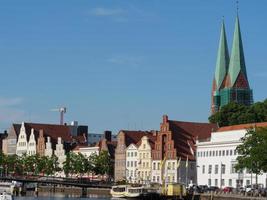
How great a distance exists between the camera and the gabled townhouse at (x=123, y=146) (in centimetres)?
17650

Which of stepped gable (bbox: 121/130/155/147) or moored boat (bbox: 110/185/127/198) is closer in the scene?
moored boat (bbox: 110/185/127/198)

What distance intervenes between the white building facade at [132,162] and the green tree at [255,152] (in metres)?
61.8

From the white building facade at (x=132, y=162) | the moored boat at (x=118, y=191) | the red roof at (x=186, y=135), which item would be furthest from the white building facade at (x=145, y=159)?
the moored boat at (x=118, y=191)

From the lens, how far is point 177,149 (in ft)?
506

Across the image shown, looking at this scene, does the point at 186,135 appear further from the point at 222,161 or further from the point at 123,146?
the point at 123,146

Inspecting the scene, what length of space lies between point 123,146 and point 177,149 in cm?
2484

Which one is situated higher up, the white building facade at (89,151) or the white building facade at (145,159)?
the white building facade at (89,151)

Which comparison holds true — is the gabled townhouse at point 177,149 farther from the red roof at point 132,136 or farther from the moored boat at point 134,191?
the moored boat at point 134,191

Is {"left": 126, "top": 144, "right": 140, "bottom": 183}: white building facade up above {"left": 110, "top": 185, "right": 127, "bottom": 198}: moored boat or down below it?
above

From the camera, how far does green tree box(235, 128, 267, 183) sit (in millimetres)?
105312

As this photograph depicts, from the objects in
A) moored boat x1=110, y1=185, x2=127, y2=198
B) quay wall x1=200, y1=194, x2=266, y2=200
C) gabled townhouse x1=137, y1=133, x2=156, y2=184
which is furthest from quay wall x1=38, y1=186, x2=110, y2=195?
quay wall x1=200, y1=194, x2=266, y2=200

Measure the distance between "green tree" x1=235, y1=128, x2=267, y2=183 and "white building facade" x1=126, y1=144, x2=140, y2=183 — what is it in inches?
2434

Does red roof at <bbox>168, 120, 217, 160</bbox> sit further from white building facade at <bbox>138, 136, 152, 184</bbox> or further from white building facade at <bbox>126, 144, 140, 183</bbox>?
white building facade at <bbox>126, 144, 140, 183</bbox>

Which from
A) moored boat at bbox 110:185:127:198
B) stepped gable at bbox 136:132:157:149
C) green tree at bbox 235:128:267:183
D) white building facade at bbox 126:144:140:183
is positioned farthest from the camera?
white building facade at bbox 126:144:140:183
